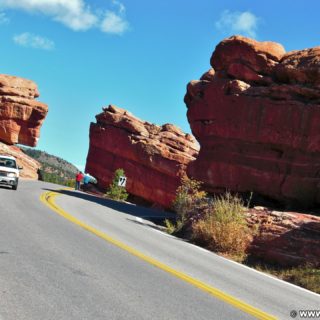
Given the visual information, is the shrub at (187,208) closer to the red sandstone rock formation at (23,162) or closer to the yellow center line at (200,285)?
the yellow center line at (200,285)

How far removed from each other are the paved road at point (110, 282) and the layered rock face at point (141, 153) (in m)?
37.9

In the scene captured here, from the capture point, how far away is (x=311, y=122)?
842 inches

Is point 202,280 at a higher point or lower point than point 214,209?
lower

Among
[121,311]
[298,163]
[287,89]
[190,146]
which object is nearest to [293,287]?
[121,311]

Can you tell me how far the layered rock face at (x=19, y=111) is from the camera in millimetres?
55688

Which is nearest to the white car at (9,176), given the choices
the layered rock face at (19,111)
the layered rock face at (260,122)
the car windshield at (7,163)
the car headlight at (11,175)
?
the car headlight at (11,175)

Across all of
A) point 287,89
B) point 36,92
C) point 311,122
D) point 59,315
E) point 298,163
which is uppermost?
point 36,92

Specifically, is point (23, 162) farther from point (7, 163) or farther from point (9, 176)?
point (9, 176)

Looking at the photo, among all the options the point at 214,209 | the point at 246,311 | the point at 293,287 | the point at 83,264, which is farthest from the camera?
the point at 214,209

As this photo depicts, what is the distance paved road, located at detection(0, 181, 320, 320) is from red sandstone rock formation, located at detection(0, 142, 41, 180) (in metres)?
41.7

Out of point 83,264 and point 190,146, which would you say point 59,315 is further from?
point 190,146

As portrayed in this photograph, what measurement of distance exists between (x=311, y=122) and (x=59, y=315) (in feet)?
61.0

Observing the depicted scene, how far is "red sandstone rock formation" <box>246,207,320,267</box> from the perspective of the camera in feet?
40.2

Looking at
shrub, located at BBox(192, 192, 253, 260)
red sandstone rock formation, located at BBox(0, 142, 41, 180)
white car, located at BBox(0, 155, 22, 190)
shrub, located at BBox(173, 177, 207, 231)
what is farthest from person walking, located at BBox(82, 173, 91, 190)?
shrub, located at BBox(192, 192, 253, 260)
